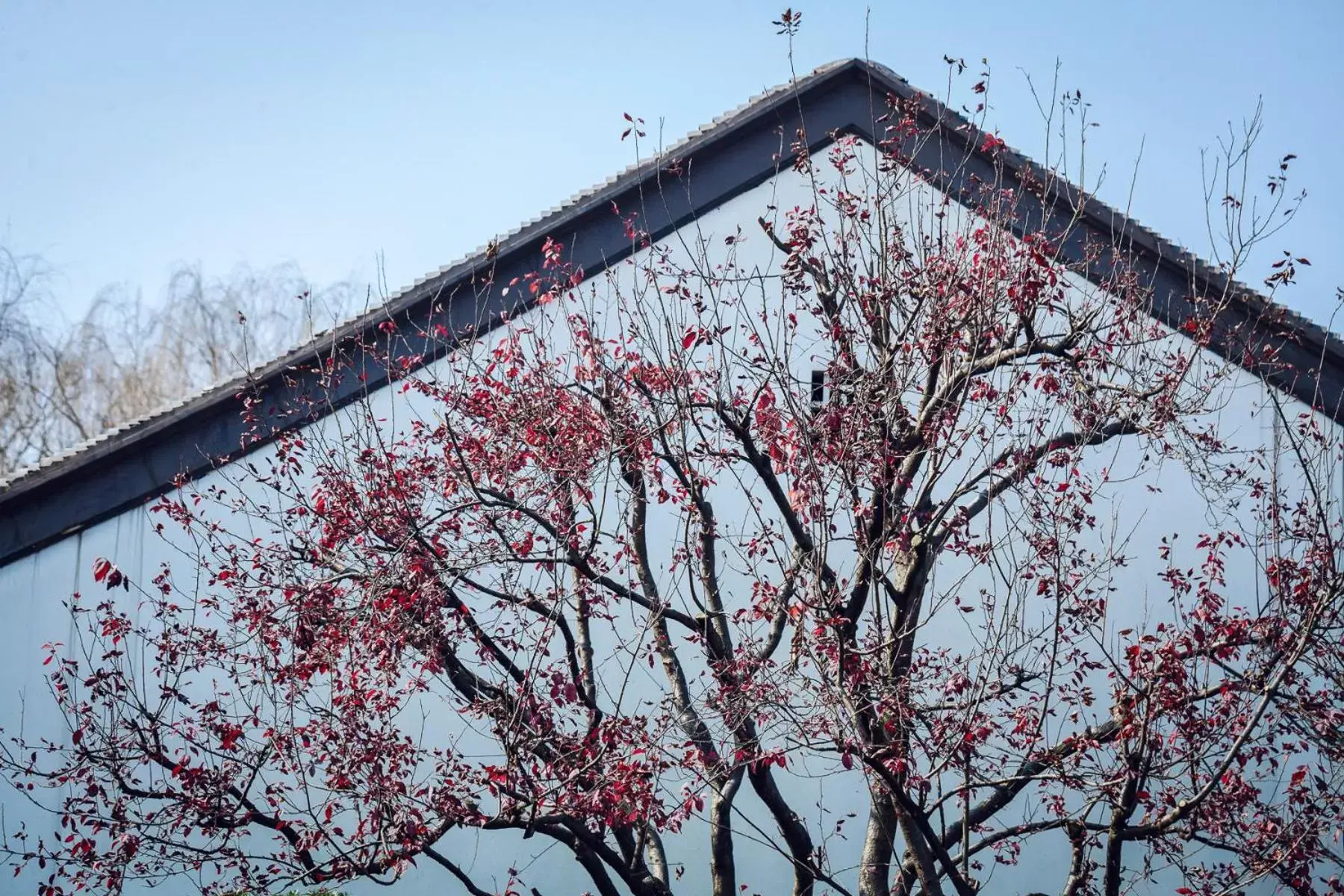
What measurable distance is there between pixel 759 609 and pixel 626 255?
293cm

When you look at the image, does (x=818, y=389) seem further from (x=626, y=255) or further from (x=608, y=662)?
(x=608, y=662)

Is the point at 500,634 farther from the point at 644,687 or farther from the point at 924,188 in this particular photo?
the point at 924,188

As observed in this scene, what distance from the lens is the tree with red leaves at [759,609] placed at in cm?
523

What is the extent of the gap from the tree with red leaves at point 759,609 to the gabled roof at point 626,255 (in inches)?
7.3

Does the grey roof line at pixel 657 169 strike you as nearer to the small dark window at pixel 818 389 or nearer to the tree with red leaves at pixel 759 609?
the tree with red leaves at pixel 759 609

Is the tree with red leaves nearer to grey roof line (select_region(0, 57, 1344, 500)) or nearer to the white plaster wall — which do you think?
the white plaster wall

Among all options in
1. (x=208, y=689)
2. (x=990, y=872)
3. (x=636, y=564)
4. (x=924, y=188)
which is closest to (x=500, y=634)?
(x=636, y=564)

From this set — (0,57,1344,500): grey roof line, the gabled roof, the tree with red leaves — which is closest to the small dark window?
the tree with red leaves

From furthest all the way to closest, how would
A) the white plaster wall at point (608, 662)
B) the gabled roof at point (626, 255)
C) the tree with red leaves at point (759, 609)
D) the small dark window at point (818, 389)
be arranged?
1. the gabled roof at point (626, 255)
2. the white plaster wall at point (608, 662)
3. the small dark window at point (818, 389)
4. the tree with red leaves at point (759, 609)

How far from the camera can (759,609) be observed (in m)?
5.41

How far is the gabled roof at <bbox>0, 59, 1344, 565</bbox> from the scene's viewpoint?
23.6ft

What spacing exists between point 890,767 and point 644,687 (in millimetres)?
2452

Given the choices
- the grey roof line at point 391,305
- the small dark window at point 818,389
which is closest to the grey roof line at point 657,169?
the grey roof line at point 391,305

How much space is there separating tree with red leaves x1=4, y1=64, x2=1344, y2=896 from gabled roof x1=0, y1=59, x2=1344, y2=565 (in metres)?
0.19
